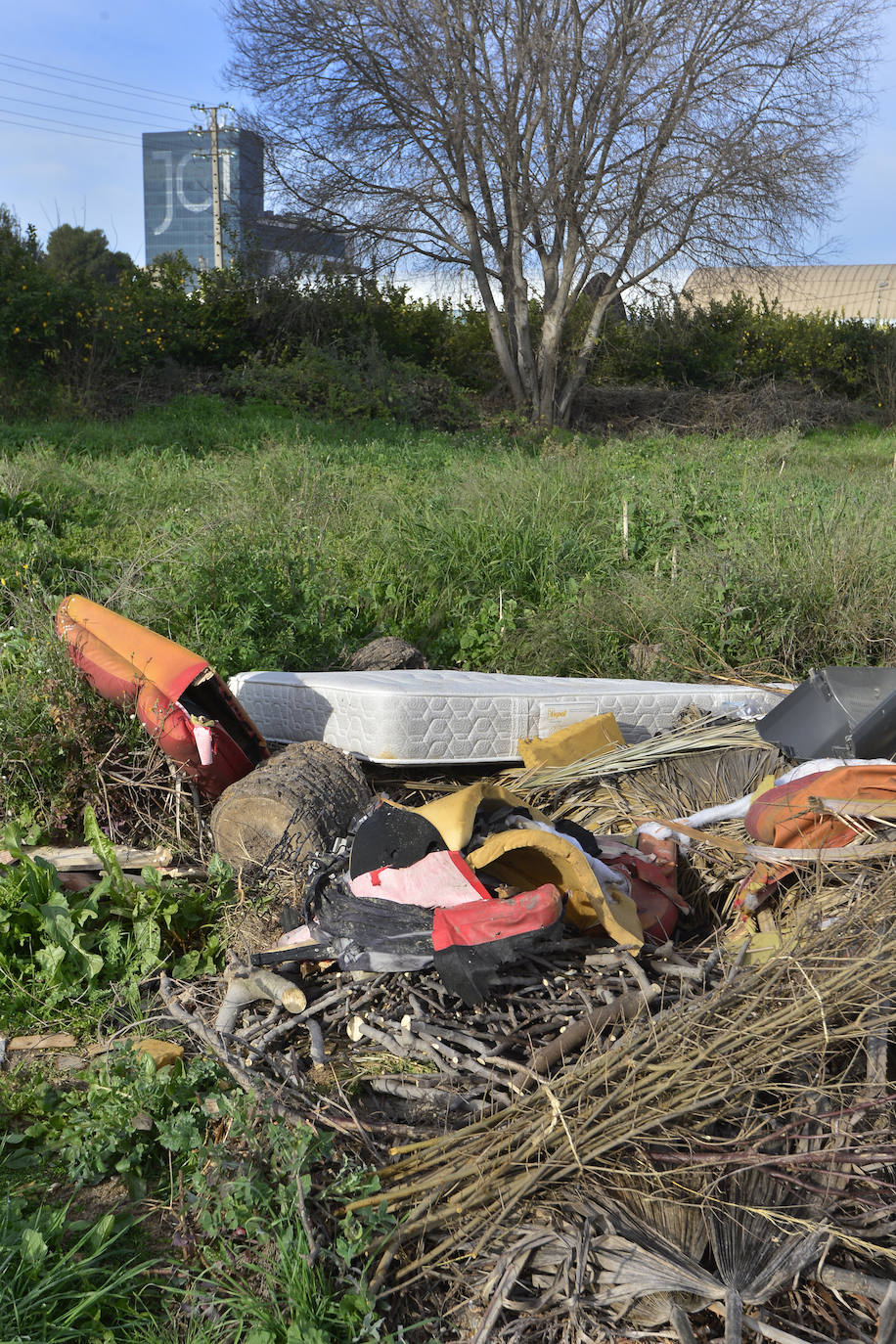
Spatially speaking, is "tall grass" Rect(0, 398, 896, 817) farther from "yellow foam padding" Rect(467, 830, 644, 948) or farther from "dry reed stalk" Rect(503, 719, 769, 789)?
"yellow foam padding" Rect(467, 830, 644, 948)

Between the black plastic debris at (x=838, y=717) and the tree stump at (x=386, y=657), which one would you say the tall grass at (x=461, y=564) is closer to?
the tree stump at (x=386, y=657)

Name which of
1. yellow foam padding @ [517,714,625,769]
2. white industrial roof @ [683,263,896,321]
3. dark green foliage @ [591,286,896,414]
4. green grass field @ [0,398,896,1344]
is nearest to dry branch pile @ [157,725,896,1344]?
green grass field @ [0,398,896,1344]

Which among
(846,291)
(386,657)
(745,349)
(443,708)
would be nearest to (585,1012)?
(443,708)

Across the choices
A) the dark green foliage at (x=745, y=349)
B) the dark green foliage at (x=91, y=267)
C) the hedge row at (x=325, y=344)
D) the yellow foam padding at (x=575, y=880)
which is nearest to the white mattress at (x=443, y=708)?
the yellow foam padding at (x=575, y=880)

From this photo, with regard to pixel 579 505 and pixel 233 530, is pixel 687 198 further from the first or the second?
pixel 233 530

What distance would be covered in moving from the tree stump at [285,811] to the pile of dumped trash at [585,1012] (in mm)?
10

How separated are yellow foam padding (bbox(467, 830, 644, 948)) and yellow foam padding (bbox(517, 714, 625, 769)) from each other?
1.07 metres

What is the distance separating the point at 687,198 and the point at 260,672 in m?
14.5

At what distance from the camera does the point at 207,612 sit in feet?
15.3

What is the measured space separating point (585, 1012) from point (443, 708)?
1.65 metres

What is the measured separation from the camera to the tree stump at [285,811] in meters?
3.27

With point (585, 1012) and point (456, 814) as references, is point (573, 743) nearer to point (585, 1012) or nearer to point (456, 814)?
point (456, 814)

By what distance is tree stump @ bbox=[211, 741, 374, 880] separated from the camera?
3268mm

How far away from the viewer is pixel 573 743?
154 inches
